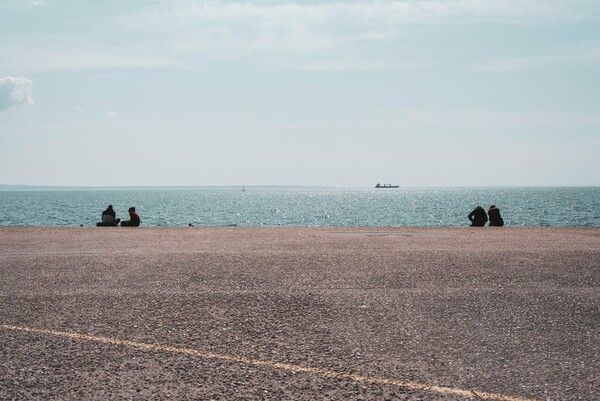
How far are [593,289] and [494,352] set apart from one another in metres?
4.48

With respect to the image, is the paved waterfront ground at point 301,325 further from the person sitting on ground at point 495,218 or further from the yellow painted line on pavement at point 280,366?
the person sitting on ground at point 495,218

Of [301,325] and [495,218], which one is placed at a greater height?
[495,218]

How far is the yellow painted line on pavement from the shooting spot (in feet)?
17.0

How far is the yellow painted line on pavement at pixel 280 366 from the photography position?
519 cm

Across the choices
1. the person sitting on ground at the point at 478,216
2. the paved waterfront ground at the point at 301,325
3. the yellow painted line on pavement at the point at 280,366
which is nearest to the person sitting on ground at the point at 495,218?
the person sitting on ground at the point at 478,216

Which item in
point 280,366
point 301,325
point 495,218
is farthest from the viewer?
point 495,218

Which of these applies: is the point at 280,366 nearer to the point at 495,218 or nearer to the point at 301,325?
the point at 301,325

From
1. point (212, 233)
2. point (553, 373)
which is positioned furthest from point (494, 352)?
point (212, 233)

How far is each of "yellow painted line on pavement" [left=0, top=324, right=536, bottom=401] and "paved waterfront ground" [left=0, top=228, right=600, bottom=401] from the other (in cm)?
2

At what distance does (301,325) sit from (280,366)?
1.60 m

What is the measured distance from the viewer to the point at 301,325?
748cm

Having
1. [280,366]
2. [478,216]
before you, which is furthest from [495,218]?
[280,366]

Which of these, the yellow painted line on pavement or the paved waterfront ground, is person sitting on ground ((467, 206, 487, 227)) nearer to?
the paved waterfront ground

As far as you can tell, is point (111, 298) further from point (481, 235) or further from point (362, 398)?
point (481, 235)
